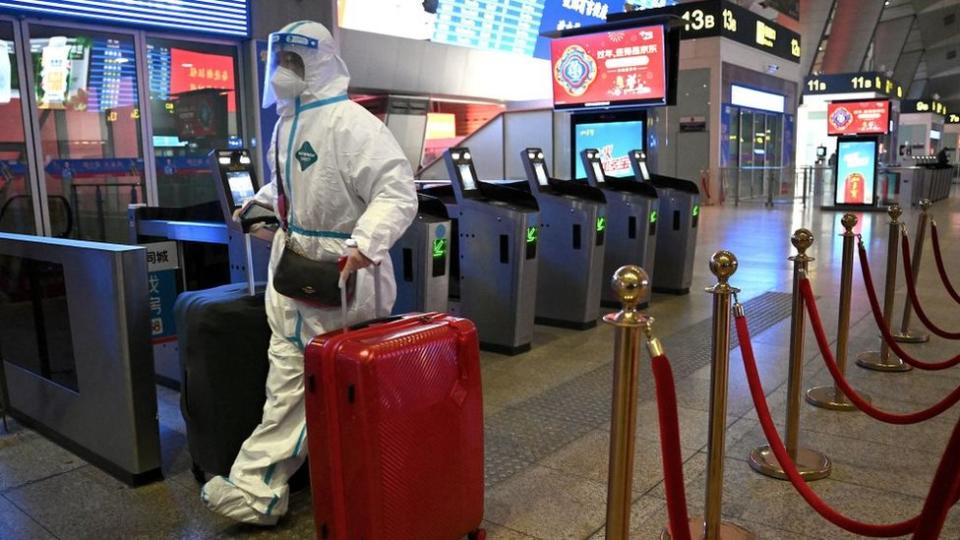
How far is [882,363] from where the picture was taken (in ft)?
15.4

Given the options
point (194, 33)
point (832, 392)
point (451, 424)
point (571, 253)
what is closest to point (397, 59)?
point (194, 33)

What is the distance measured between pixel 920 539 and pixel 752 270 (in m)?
7.10

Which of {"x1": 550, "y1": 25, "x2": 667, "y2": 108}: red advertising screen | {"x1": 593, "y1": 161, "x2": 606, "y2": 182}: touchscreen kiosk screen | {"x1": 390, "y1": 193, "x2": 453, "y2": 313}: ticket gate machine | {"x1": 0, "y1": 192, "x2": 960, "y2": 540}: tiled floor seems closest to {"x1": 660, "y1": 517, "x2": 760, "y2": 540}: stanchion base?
{"x1": 0, "y1": 192, "x2": 960, "y2": 540}: tiled floor

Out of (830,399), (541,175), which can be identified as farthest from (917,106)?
(830,399)

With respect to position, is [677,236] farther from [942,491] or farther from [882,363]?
[942,491]

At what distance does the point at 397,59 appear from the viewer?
16.4m

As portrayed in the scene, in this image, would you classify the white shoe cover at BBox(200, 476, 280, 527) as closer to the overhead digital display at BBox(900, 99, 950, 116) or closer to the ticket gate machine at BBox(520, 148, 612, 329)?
the ticket gate machine at BBox(520, 148, 612, 329)

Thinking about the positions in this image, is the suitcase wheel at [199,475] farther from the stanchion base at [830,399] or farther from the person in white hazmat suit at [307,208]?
the stanchion base at [830,399]

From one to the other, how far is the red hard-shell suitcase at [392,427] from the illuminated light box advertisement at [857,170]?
15939mm

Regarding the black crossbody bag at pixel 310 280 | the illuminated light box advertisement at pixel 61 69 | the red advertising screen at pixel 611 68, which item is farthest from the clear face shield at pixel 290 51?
the red advertising screen at pixel 611 68

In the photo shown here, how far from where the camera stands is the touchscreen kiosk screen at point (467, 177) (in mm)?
5468

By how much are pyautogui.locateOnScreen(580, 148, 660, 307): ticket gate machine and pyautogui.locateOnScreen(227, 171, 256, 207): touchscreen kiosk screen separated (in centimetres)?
342

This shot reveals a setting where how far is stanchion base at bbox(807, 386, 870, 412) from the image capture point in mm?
3971

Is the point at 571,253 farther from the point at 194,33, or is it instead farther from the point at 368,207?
the point at 194,33
